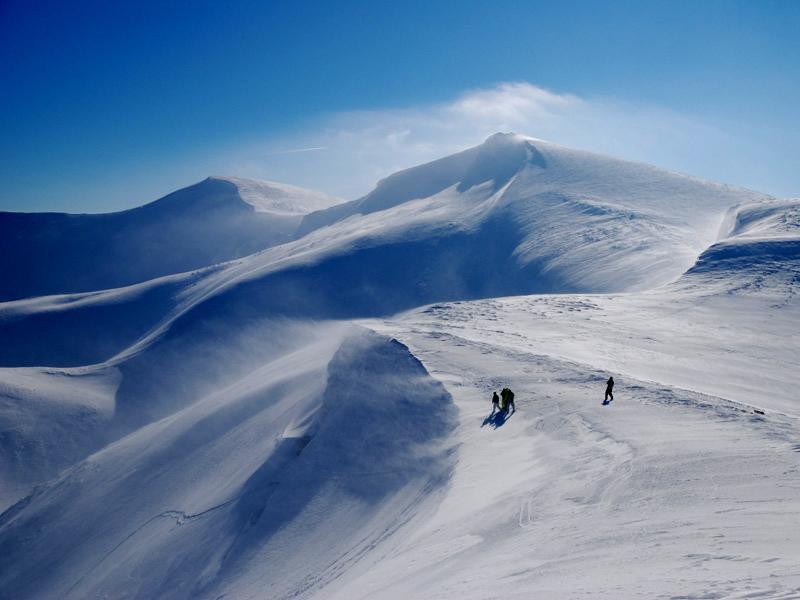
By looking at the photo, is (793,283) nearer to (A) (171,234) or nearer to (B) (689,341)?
(B) (689,341)

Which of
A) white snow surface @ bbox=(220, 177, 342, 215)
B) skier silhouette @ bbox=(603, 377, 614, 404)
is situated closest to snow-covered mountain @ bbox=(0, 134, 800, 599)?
skier silhouette @ bbox=(603, 377, 614, 404)

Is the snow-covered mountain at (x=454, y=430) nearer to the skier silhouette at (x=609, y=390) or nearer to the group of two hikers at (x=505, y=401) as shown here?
the skier silhouette at (x=609, y=390)

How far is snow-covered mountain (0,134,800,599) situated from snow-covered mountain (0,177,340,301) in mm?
50372

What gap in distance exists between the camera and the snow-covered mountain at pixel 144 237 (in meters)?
114

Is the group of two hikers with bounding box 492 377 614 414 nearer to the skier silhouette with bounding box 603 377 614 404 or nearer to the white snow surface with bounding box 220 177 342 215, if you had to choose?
the skier silhouette with bounding box 603 377 614 404

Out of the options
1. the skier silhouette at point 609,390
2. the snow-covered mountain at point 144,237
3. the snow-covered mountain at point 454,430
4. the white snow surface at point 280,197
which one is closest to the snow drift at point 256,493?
the snow-covered mountain at point 454,430

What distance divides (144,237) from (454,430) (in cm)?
11695

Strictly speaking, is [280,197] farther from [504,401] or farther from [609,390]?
[609,390]

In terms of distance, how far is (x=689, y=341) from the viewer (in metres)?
29.6

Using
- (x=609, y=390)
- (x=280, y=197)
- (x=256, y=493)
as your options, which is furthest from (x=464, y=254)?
(x=280, y=197)

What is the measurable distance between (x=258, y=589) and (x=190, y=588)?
3827mm

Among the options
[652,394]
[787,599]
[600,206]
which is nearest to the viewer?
[787,599]

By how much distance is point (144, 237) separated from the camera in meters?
123

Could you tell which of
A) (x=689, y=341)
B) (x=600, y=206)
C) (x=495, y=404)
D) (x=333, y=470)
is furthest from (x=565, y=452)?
(x=600, y=206)
